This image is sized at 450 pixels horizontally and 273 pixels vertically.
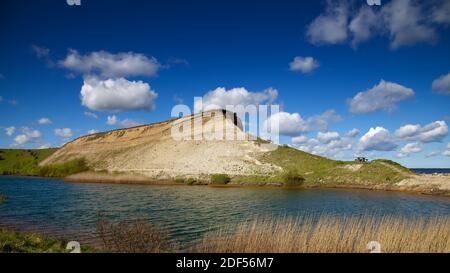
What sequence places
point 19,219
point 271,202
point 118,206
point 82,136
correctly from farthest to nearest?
point 82,136, point 271,202, point 118,206, point 19,219

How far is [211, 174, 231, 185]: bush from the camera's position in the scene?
59.3 m

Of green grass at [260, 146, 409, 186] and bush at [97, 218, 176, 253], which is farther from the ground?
green grass at [260, 146, 409, 186]

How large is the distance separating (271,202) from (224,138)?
4433cm

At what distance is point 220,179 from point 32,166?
67852 millimetres

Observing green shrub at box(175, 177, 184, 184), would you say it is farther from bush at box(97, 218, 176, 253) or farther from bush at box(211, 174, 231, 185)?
bush at box(97, 218, 176, 253)

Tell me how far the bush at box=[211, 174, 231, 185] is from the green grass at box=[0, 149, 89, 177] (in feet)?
129

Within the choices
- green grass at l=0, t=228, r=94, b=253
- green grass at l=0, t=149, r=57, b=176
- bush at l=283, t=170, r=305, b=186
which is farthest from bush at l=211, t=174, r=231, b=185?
green grass at l=0, t=149, r=57, b=176

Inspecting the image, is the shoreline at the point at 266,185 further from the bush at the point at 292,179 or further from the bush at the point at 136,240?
the bush at the point at 136,240

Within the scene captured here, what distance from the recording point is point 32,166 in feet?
322

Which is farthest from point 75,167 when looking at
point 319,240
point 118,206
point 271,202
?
point 319,240

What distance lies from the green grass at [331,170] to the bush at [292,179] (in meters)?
0.26

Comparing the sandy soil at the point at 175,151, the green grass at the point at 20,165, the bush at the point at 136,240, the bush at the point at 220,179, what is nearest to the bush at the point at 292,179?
the sandy soil at the point at 175,151

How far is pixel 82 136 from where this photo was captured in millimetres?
111938
